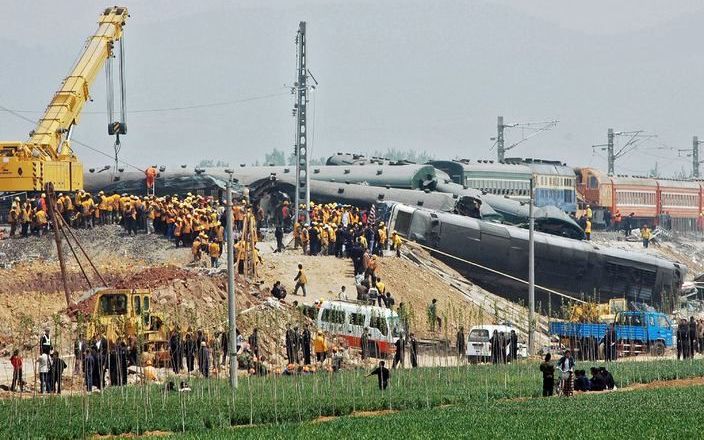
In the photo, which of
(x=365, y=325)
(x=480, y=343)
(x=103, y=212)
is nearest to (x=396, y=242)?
(x=103, y=212)

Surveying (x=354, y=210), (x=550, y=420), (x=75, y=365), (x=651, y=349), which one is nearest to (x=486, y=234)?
(x=354, y=210)

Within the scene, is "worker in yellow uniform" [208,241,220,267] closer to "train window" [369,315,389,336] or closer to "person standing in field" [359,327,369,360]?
"train window" [369,315,389,336]

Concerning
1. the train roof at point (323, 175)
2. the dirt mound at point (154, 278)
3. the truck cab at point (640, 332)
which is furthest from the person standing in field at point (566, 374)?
the train roof at point (323, 175)

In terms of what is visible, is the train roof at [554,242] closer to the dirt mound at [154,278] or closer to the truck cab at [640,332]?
the truck cab at [640,332]

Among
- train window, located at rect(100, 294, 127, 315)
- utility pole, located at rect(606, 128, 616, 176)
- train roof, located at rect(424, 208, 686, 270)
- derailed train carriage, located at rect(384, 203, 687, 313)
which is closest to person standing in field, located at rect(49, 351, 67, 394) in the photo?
train window, located at rect(100, 294, 127, 315)

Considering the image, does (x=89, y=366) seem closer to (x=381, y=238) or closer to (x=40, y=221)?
(x=381, y=238)

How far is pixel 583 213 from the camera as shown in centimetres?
12419

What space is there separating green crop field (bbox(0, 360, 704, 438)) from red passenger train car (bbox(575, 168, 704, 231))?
271 feet

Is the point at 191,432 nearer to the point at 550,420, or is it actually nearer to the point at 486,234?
the point at 550,420

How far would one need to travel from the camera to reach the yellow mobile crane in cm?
7175

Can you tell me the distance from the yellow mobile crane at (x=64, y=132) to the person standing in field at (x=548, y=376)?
37.0 m

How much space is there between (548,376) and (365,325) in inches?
494

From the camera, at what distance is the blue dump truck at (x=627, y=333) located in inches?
2295

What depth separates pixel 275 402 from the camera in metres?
38.3
